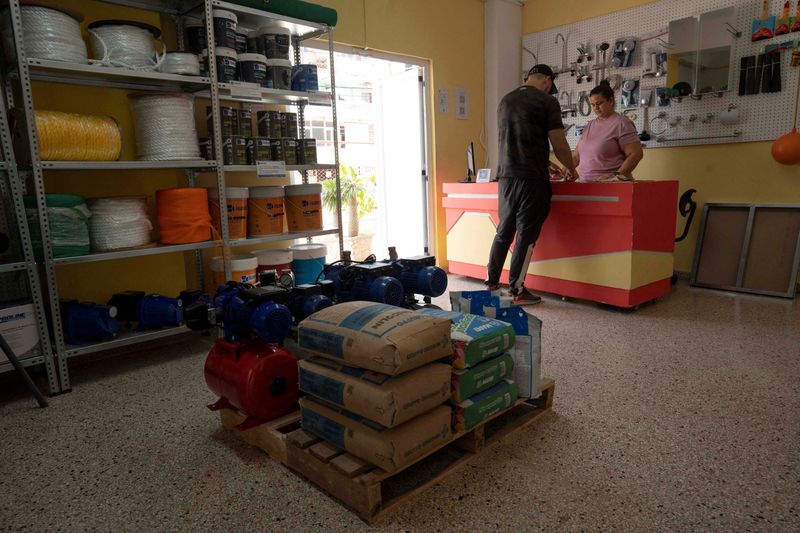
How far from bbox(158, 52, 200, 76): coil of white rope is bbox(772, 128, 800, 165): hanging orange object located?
448cm

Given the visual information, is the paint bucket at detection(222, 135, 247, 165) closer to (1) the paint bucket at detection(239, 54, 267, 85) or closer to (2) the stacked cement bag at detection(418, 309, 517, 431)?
(1) the paint bucket at detection(239, 54, 267, 85)

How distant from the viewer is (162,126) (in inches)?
124

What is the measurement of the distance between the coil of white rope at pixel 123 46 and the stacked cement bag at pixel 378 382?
209cm

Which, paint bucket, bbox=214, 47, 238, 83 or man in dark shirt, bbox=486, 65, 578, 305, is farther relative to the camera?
man in dark shirt, bbox=486, 65, 578, 305

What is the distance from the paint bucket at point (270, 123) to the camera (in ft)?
12.4

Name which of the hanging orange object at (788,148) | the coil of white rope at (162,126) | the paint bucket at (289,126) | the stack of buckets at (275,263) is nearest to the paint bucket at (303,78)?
the paint bucket at (289,126)

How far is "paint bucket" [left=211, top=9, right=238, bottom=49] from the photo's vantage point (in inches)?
131

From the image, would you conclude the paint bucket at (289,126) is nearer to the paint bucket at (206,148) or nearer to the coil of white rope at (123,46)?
the paint bucket at (206,148)

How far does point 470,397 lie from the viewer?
6.29 feet

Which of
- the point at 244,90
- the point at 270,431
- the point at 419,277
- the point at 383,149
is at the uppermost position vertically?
the point at 244,90

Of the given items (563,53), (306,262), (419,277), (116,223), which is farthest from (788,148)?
(116,223)

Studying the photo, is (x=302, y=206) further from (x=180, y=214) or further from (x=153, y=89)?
(x=153, y=89)

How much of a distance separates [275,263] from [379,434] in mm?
2343

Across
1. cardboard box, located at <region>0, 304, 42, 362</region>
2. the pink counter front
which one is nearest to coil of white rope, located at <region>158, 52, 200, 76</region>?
cardboard box, located at <region>0, 304, 42, 362</region>
